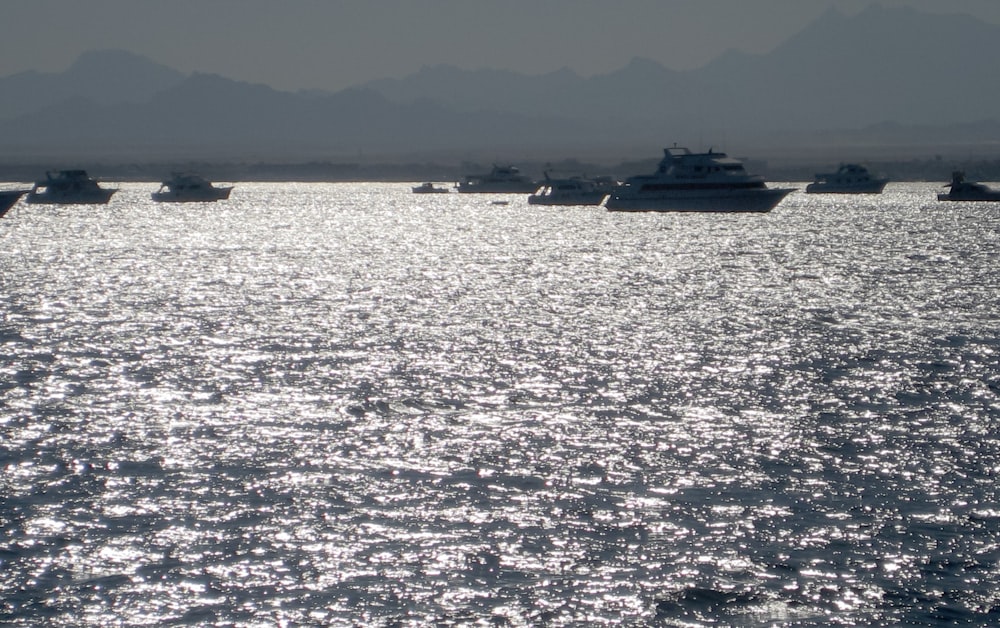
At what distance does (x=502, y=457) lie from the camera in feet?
71.6

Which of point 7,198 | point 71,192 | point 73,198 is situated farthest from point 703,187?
point 71,192

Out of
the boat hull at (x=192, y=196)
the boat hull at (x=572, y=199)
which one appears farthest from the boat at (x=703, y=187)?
the boat hull at (x=192, y=196)

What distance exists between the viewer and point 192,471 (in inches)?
830

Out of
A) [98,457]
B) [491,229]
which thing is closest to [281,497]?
[98,457]

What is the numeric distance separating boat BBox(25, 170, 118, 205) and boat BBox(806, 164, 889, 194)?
9284 cm

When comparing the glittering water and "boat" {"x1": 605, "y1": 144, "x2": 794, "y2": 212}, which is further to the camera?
"boat" {"x1": 605, "y1": 144, "x2": 794, "y2": 212}

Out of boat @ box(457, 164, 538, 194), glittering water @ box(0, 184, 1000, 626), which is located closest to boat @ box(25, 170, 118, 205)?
boat @ box(457, 164, 538, 194)

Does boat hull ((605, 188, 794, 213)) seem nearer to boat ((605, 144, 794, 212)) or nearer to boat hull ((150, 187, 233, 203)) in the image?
boat ((605, 144, 794, 212))

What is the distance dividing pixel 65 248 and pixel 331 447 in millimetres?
66614

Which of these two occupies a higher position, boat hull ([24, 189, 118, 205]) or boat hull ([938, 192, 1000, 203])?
boat hull ([938, 192, 1000, 203])

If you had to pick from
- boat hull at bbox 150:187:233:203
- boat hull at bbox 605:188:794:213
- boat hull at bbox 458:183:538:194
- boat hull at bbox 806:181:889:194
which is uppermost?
boat hull at bbox 605:188:794:213

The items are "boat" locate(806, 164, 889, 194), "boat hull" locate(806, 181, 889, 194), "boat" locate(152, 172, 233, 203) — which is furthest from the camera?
"boat" locate(806, 164, 889, 194)

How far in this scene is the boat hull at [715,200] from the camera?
379ft

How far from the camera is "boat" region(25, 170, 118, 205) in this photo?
5969 inches
